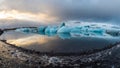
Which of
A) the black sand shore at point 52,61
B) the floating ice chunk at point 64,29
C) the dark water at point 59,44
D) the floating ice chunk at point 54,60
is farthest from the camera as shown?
the floating ice chunk at point 64,29

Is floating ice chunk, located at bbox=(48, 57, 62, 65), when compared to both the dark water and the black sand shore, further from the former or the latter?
the dark water

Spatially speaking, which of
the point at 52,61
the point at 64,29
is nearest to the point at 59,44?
the point at 52,61

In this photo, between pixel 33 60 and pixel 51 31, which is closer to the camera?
pixel 33 60

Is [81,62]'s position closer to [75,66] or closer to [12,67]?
[75,66]

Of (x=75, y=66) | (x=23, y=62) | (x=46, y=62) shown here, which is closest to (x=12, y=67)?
(x=23, y=62)

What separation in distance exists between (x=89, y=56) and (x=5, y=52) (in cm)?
761

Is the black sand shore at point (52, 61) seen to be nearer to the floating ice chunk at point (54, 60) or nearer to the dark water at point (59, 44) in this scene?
the floating ice chunk at point (54, 60)

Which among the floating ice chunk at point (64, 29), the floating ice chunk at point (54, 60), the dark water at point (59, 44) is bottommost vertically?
the floating ice chunk at point (64, 29)

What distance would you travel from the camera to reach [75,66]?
21.3m

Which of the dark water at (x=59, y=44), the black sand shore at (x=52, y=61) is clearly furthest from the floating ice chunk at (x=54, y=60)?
the dark water at (x=59, y=44)

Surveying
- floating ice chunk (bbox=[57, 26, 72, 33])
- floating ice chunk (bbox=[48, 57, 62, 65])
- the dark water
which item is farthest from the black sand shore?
floating ice chunk (bbox=[57, 26, 72, 33])

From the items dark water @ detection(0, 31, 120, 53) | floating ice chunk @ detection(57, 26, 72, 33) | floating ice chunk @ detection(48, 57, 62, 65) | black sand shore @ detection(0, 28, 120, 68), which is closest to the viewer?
black sand shore @ detection(0, 28, 120, 68)

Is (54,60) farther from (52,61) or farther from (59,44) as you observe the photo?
(59,44)

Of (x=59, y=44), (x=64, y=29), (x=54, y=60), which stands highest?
(x=54, y=60)
